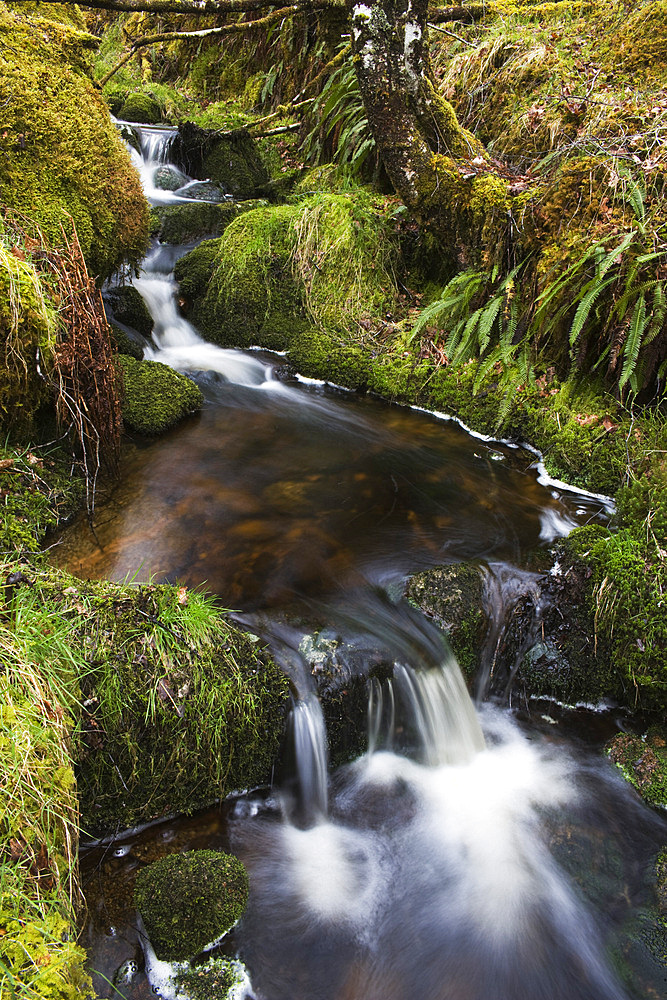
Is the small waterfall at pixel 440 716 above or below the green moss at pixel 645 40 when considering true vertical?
below

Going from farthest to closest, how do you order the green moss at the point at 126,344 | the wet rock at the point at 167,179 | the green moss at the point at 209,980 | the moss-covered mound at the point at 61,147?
the wet rock at the point at 167,179, the green moss at the point at 126,344, the moss-covered mound at the point at 61,147, the green moss at the point at 209,980

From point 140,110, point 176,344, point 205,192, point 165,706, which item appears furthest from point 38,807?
point 140,110

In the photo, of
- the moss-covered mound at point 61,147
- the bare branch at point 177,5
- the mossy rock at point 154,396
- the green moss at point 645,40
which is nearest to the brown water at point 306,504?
the mossy rock at point 154,396

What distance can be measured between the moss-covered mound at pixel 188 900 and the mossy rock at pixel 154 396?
3.58 metres

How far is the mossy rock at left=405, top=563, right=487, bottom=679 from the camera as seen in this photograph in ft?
12.5

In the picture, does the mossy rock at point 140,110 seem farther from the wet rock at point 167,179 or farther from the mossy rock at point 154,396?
the mossy rock at point 154,396

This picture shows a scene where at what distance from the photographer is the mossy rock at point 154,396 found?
213 inches

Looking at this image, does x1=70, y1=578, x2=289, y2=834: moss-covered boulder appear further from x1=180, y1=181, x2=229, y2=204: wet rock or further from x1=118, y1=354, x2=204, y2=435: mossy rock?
x1=180, y1=181, x2=229, y2=204: wet rock

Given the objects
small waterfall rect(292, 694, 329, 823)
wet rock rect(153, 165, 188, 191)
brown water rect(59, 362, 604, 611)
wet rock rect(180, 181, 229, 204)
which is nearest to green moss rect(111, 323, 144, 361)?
brown water rect(59, 362, 604, 611)

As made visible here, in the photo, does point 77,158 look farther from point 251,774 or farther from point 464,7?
point 464,7

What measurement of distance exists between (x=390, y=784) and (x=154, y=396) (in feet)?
12.1

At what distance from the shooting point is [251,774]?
325cm

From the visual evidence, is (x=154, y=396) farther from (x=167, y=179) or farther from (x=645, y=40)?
(x=645, y=40)

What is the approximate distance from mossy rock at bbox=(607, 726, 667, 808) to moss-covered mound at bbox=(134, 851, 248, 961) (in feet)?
7.00
